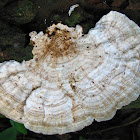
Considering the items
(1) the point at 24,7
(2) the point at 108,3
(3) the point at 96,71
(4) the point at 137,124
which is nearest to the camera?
(1) the point at 24,7

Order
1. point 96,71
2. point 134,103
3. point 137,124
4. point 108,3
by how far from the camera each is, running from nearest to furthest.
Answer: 1. point 96,71
2. point 108,3
3. point 134,103
4. point 137,124

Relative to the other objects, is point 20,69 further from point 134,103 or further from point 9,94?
point 134,103

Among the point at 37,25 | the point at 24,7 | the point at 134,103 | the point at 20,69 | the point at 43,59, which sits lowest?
the point at 134,103

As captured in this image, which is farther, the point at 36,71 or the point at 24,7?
the point at 36,71

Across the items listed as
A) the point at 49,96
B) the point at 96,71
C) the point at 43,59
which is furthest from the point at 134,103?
the point at 43,59

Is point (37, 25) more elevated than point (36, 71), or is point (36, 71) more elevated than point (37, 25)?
point (37, 25)

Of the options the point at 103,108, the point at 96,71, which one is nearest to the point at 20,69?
the point at 96,71

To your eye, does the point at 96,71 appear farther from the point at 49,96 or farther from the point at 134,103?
the point at 134,103
